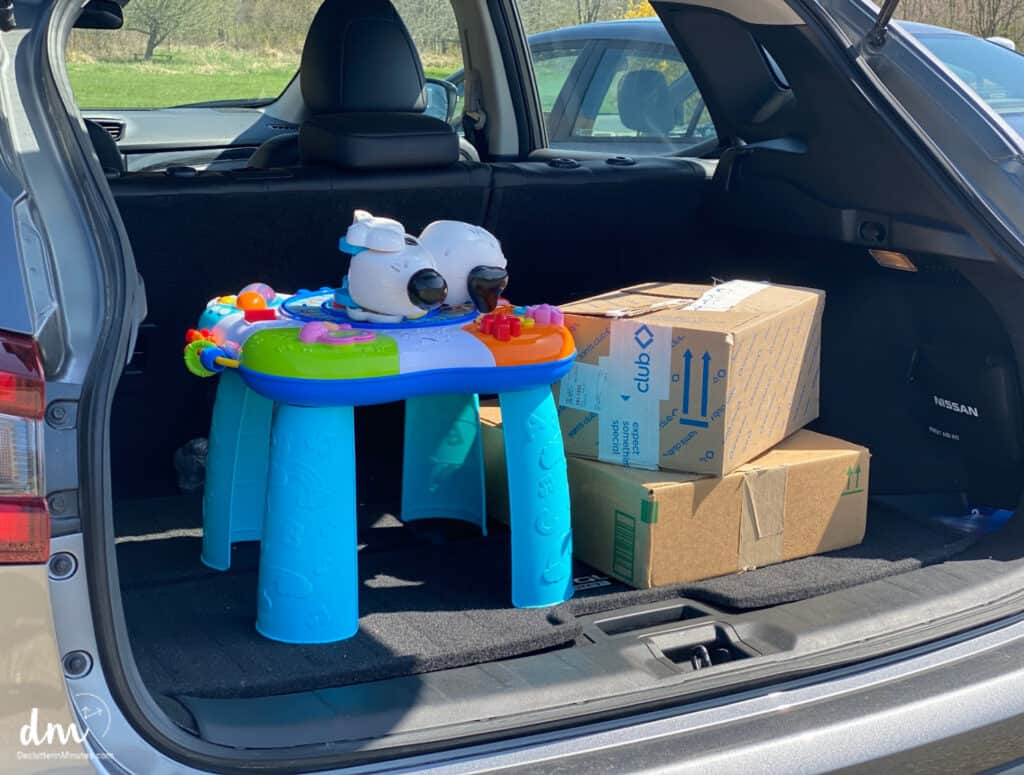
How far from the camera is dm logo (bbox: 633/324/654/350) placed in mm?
2158

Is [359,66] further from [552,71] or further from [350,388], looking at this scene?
[350,388]

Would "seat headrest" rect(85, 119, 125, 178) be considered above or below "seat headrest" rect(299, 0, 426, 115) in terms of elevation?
below

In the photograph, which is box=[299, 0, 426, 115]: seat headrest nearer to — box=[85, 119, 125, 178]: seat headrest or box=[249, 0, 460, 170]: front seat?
box=[249, 0, 460, 170]: front seat

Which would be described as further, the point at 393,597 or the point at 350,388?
the point at 393,597

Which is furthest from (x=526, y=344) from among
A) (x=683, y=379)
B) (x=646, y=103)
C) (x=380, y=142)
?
(x=646, y=103)

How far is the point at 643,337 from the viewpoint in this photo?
2.17m

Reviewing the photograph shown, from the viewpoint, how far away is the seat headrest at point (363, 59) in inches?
118

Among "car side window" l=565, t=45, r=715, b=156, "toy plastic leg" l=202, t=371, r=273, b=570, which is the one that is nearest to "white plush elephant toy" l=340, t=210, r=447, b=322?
"toy plastic leg" l=202, t=371, r=273, b=570

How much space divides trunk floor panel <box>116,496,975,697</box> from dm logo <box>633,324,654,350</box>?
426 millimetres

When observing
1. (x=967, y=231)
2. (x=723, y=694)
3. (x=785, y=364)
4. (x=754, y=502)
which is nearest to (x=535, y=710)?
(x=723, y=694)

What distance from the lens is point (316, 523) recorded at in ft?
6.17

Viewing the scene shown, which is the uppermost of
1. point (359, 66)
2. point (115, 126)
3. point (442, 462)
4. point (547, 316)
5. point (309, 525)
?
point (359, 66)

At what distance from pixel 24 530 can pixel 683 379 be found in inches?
47.1

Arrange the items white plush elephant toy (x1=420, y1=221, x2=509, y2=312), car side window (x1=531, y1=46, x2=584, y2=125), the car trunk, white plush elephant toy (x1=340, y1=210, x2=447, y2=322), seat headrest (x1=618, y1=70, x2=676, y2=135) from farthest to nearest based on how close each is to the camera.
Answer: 1. car side window (x1=531, y1=46, x2=584, y2=125)
2. seat headrest (x1=618, y1=70, x2=676, y2=135)
3. white plush elephant toy (x1=420, y1=221, x2=509, y2=312)
4. white plush elephant toy (x1=340, y1=210, x2=447, y2=322)
5. the car trunk
